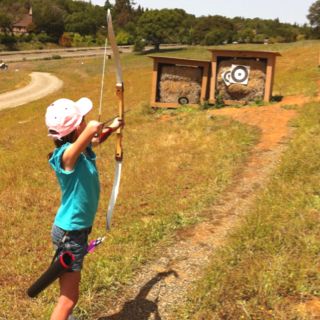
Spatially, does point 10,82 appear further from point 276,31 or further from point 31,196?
point 276,31

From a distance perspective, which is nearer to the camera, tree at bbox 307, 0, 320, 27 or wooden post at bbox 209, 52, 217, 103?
wooden post at bbox 209, 52, 217, 103

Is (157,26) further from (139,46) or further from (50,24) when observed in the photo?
(50,24)

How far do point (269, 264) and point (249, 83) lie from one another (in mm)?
14614

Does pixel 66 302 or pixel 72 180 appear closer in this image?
pixel 72 180

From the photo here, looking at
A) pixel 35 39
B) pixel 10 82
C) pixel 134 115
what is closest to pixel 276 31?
pixel 35 39

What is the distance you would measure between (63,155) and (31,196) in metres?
6.30

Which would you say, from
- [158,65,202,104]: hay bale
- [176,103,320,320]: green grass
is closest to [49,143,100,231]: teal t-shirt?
[176,103,320,320]: green grass

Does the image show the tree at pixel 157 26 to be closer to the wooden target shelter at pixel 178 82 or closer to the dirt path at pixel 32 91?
the dirt path at pixel 32 91

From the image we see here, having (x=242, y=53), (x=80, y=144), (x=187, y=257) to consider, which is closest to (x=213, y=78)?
(x=242, y=53)

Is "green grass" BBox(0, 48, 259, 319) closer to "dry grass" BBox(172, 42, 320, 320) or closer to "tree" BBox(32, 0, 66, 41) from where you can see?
"dry grass" BBox(172, 42, 320, 320)

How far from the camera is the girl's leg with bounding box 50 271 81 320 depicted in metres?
4.30

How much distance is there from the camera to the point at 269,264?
5.57 m

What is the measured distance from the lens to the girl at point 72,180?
4016mm

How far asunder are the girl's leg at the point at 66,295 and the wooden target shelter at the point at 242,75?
1572cm
